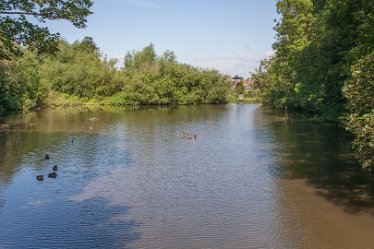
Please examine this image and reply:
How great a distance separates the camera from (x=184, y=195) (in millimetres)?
17656

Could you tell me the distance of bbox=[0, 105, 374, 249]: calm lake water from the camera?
13.2m

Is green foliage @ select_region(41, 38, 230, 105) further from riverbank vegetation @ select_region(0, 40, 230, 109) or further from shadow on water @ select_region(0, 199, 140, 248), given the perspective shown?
shadow on water @ select_region(0, 199, 140, 248)

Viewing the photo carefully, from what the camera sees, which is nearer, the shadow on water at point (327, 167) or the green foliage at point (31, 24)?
the green foliage at point (31, 24)

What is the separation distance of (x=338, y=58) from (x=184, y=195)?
42.6 feet

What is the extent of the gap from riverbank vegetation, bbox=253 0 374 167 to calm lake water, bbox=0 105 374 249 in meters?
2.44

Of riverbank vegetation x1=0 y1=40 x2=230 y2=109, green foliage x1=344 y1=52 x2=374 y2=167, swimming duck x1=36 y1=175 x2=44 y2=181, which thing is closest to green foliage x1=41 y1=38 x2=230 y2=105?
riverbank vegetation x1=0 y1=40 x2=230 y2=109

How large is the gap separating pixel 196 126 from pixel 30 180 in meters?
24.9

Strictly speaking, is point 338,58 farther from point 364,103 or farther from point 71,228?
point 71,228

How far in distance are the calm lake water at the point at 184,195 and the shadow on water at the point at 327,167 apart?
51 millimetres

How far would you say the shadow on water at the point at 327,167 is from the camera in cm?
1703

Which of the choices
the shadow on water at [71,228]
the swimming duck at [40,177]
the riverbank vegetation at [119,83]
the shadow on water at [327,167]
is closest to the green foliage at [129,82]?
the riverbank vegetation at [119,83]

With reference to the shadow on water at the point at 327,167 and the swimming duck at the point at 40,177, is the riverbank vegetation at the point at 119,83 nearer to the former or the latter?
the shadow on water at the point at 327,167

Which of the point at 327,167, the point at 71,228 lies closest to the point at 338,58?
the point at 327,167

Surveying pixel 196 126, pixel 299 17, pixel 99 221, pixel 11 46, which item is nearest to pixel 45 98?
pixel 196 126
